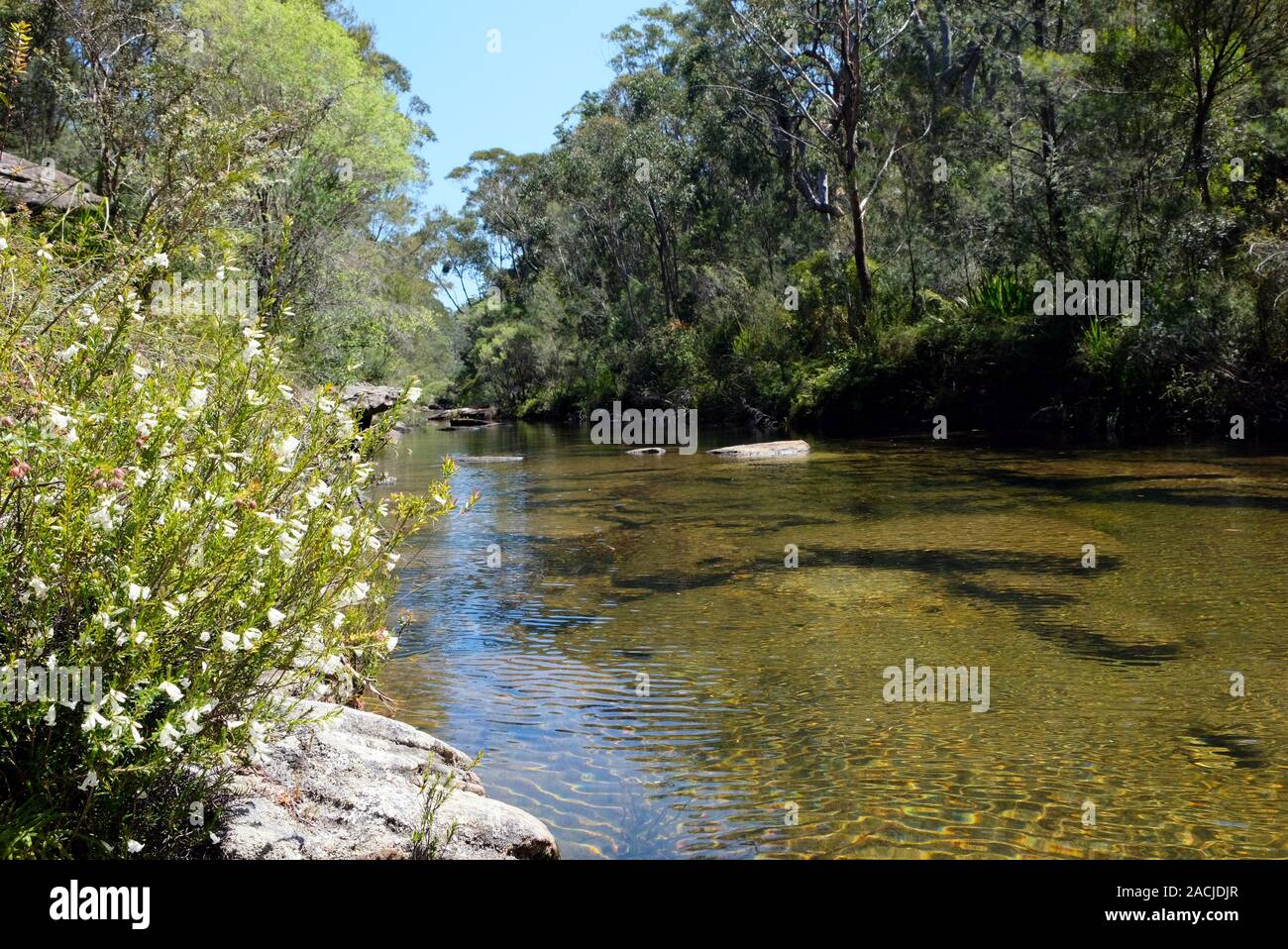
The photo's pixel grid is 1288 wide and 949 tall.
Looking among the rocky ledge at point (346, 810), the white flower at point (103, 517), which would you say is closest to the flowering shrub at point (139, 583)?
the white flower at point (103, 517)

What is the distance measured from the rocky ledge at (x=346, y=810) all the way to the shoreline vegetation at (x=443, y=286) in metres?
0.11

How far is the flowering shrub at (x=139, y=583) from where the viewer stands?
2.72 metres

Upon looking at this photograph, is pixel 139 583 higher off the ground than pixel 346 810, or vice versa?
pixel 139 583

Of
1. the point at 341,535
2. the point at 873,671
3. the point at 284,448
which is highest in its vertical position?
the point at 284,448

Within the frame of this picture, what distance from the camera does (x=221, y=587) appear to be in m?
2.95

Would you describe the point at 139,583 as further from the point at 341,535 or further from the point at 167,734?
the point at 341,535

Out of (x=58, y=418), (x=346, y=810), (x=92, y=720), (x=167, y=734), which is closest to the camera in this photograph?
(x=92, y=720)

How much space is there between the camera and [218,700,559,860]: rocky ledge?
3.33 m

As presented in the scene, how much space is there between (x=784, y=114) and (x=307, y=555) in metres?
39.0

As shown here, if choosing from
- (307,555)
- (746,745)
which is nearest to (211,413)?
(307,555)

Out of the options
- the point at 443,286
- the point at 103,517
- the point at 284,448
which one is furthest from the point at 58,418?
the point at 443,286

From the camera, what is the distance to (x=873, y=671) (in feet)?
21.1

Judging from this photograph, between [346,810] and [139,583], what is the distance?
128cm

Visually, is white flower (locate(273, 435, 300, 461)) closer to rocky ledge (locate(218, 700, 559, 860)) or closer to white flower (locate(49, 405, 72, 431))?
white flower (locate(49, 405, 72, 431))
